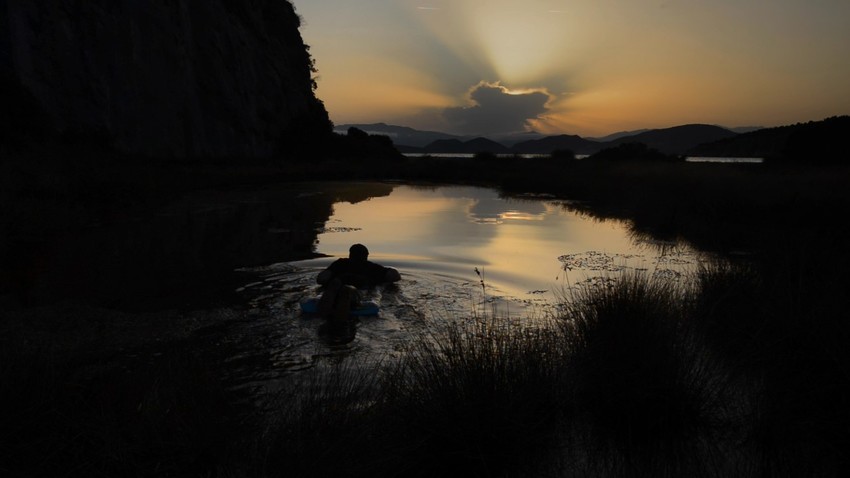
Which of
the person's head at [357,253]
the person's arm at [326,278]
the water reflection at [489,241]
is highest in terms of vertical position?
the person's head at [357,253]

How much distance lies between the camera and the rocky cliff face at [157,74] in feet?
98.6

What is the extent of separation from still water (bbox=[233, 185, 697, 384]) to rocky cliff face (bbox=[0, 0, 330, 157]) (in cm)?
1971

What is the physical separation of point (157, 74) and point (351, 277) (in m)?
36.1

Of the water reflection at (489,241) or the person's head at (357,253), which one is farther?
the water reflection at (489,241)

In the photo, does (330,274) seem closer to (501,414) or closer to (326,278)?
(326,278)

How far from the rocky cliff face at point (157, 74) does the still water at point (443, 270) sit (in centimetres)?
1971

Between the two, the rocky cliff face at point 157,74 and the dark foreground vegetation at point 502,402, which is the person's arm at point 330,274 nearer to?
the dark foreground vegetation at point 502,402

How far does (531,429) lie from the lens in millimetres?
4094

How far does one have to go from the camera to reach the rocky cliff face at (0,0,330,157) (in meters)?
30.0

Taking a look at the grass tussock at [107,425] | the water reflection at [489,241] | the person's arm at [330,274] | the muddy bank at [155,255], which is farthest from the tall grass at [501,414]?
the muddy bank at [155,255]

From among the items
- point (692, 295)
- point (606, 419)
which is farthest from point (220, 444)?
point (692, 295)

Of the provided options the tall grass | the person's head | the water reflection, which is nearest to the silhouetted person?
the person's head

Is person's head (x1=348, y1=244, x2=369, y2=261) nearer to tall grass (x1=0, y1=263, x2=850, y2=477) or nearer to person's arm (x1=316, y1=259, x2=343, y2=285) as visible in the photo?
person's arm (x1=316, y1=259, x2=343, y2=285)

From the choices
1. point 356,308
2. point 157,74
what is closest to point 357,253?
point 356,308
